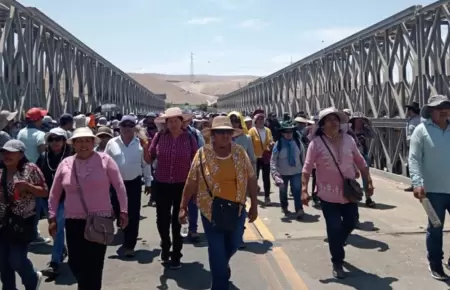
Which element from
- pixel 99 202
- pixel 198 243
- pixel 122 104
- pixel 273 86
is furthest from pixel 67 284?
pixel 122 104

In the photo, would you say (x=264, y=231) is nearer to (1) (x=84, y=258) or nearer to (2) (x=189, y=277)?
(2) (x=189, y=277)

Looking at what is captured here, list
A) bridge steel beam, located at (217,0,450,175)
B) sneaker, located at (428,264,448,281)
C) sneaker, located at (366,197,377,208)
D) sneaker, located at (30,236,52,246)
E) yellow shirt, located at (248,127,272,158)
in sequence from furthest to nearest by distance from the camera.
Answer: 1. bridge steel beam, located at (217,0,450,175)
2. yellow shirt, located at (248,127,272,158)
3. sneaker, located at (366,197,377,208)
4. sneaker, located at (30,236,52,246)
5. sneaker, located at (428,264,448,281)

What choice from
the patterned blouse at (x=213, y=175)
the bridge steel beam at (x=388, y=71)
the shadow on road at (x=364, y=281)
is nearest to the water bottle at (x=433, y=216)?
the shadow on road at (x=364, y=281)

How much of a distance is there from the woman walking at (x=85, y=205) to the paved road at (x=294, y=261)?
1.01 meters

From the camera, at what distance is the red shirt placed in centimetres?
607

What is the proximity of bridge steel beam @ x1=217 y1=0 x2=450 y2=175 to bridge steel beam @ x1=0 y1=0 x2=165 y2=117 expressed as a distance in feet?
29.0

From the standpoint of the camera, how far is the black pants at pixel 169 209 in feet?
20.1

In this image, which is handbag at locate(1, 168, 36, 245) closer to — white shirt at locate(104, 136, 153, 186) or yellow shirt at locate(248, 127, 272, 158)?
white shirt at locate(104, 136, 153, 186)

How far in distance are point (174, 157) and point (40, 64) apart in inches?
417

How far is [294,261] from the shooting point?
6207 mm

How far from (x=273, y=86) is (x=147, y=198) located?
22.2 metres

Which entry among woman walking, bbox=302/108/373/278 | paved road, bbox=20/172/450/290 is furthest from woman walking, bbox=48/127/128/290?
woman walking, bbox=302/108/373/278

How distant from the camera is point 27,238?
4734mm

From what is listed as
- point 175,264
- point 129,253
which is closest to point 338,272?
point 175,264
